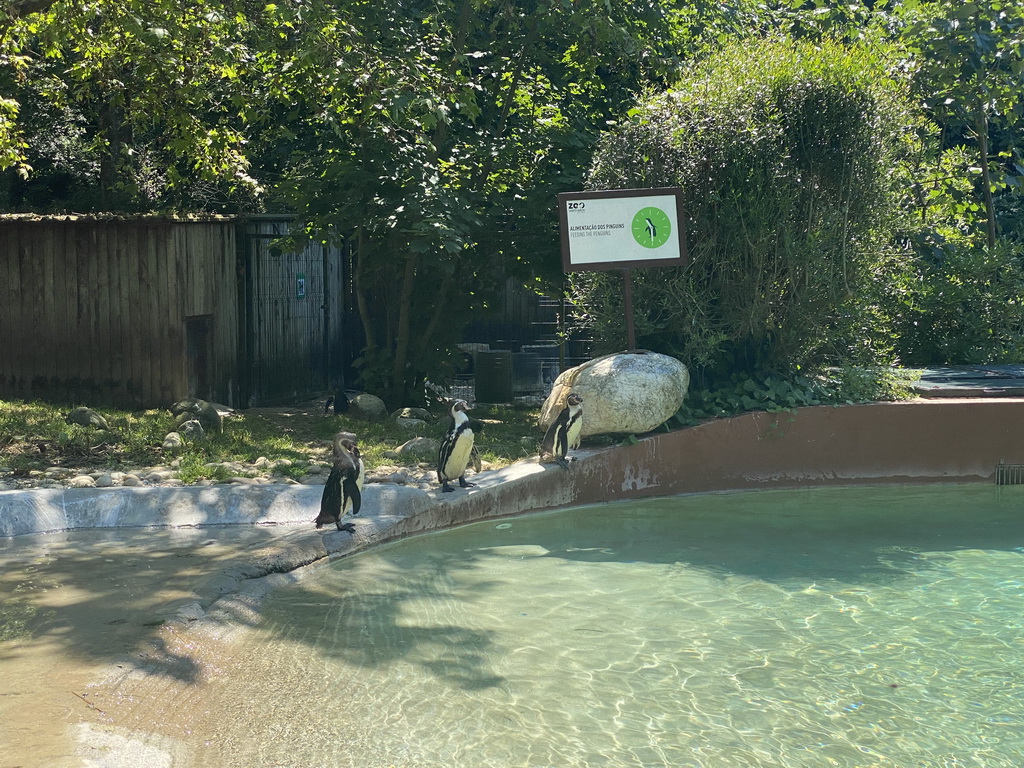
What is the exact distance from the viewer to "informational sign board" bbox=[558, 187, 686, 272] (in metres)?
10.5

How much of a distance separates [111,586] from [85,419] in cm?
541

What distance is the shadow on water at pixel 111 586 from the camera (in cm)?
570

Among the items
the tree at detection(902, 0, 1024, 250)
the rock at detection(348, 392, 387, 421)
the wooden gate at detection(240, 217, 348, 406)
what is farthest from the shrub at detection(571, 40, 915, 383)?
the wooden gate at detection(240, 217, 348, 406)

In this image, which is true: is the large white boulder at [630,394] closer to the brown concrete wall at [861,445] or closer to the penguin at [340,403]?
the brown concrete wall at [861,445]

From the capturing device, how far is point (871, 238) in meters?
10.9

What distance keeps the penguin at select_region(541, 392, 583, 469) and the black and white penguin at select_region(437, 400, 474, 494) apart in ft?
2.64

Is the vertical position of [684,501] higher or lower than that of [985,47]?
lower

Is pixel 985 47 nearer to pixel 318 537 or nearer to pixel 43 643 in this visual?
pixel 318 537

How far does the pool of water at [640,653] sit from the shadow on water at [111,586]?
468 millimetres

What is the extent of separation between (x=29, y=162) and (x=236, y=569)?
11.0m

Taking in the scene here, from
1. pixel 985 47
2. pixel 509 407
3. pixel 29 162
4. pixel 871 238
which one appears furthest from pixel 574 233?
pixel 29 162

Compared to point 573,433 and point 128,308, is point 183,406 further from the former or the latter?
point 573,433

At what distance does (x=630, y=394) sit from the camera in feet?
33.6

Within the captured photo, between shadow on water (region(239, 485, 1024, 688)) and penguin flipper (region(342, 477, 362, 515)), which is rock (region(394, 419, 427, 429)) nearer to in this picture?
shadow on water (region(239, 485, 1024, 688))
